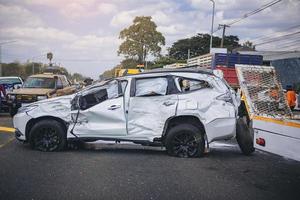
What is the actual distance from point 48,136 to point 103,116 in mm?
1302

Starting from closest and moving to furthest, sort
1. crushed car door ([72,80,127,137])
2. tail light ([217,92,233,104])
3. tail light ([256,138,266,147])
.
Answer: tail light ([256,138,266,147]) < tail light ([217,92,233,104]) < crushed car door ([72,80,127,137])

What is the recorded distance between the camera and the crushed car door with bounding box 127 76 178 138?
7824 millimetres

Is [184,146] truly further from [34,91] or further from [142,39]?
[142,39]

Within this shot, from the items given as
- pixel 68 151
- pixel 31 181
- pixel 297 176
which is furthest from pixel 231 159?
pixel 31 181

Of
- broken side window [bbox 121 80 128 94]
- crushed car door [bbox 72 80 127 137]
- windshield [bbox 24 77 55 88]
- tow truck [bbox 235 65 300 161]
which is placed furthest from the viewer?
windshield [bbox 24 77 55 88]

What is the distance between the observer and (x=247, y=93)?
258 inches

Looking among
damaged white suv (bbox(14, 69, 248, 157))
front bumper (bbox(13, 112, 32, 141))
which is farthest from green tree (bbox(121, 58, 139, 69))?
damaged white suv (bbox(14, 69, 248, 157))

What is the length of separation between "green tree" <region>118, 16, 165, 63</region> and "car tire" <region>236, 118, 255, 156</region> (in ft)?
214

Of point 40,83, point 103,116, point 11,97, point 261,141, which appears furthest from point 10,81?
point 261,141

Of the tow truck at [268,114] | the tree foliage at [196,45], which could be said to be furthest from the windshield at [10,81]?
the tree foliage at [196,45]

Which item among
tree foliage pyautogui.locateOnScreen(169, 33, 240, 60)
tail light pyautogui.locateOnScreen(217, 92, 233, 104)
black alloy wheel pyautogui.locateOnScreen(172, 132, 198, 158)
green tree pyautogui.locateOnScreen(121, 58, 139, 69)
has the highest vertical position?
tree foliage pyautogui.locateOnScreen(169, 33, 240, 60)

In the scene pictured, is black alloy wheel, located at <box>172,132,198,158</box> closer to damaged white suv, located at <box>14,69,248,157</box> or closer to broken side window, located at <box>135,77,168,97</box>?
damaged white suv, located at <box>14,69,248,157</box>

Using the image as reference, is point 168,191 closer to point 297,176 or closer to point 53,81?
point 297,176

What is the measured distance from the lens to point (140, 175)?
6344 millimetres
